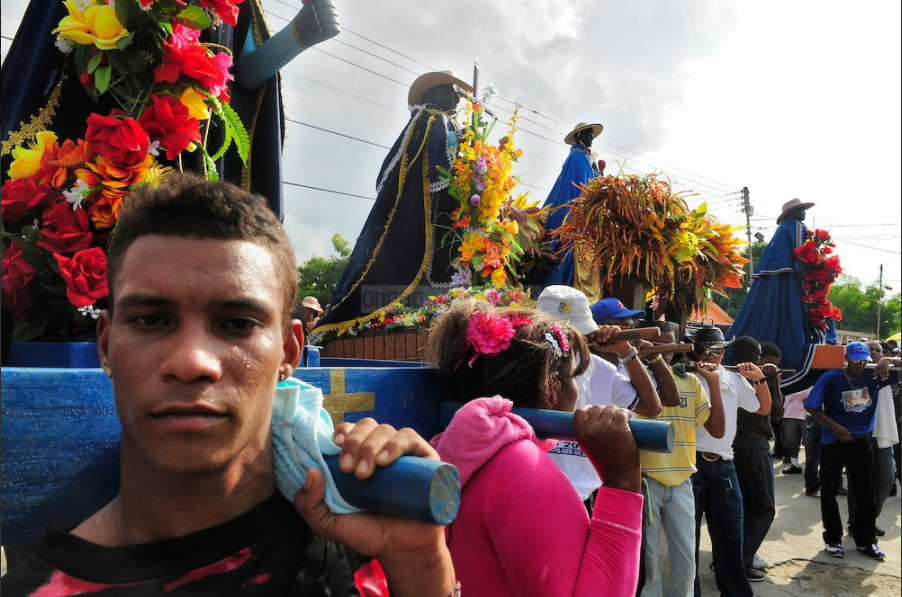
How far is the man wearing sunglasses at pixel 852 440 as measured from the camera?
5.61 m

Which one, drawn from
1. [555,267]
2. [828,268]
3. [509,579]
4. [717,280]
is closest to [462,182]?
[555,267]

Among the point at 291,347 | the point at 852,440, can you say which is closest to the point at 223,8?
the point at 291,347

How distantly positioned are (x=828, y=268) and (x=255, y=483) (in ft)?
28.1

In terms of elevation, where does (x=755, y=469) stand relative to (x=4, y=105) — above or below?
below

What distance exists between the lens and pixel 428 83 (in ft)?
18.3

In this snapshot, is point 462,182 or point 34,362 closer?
point 34,362

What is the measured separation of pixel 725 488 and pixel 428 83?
13.6 feet

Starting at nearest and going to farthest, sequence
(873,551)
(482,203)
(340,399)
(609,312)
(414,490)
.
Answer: (414,490)
(340,399)
(609,312)
(482,203)
(873,551)

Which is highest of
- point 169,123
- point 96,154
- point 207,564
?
point 169,123

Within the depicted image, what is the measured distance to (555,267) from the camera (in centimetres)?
575

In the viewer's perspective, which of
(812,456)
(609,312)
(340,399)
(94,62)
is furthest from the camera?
(812,456)

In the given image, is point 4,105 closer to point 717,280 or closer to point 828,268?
point 717,280

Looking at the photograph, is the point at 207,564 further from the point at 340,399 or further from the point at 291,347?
the point at 340,399

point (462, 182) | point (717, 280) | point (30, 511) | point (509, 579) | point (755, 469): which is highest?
point (462, 182)
